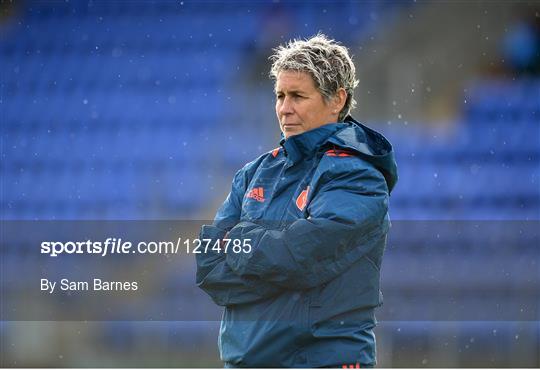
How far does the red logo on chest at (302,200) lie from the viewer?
1580 millimetres

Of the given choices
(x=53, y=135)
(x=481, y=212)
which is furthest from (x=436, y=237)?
(x=53, y=135)

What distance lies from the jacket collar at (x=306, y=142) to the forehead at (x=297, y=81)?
0.08m

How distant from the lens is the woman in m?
1.53

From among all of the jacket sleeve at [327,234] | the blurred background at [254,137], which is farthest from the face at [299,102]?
the blurred background at [254,137]

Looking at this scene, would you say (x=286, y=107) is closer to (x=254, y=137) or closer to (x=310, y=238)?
(x=310, y=238)

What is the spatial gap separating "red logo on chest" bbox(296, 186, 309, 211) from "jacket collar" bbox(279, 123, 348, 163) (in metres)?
0.07

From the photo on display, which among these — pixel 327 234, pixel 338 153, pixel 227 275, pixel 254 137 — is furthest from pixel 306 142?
pixel 254 137

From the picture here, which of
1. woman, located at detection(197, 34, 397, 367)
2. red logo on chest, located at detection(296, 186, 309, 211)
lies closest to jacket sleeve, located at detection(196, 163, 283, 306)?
woman, located at detection(197, 34, 397, 367)

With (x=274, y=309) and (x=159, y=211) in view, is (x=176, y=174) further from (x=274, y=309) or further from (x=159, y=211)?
(x=274, y=309)

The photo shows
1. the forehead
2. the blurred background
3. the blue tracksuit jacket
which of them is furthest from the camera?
the blurred background

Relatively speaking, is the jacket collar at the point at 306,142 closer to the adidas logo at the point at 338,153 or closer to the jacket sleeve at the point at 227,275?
the adidas logo at the point at 338,153

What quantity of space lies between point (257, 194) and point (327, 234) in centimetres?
18

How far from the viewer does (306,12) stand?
5.84 m

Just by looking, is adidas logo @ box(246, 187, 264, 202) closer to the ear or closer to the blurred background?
the ear
